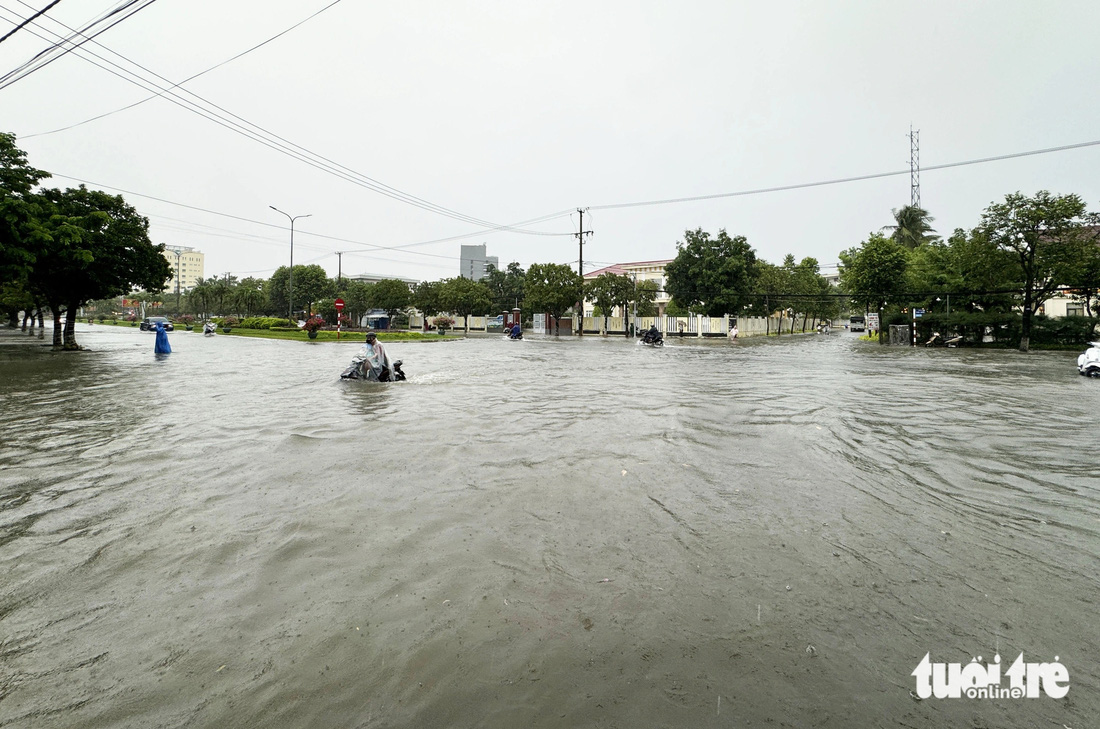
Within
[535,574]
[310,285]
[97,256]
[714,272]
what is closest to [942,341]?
[714,272]

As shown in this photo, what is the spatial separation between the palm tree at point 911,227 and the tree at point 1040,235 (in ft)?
87.4

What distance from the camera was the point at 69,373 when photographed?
15.7 meters

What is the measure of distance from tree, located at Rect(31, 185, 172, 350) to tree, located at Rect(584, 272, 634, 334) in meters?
36.5

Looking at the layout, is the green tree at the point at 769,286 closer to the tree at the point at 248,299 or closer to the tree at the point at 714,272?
the tree at the point at 714,272

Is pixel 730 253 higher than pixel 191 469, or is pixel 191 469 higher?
pixel 730 253

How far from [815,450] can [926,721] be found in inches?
208

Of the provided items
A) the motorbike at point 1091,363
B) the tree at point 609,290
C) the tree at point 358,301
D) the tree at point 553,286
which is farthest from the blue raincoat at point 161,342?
the tree at point 358,301

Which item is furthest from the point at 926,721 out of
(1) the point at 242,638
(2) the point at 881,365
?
(2) the point at 881,365

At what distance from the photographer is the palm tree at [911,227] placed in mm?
57406

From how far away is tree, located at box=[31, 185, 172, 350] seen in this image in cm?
2086

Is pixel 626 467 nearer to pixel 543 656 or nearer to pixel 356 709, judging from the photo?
pixel 543 656

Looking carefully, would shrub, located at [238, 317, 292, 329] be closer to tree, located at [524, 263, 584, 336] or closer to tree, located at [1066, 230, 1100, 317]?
tree, located at [524, 263, 584, 336]

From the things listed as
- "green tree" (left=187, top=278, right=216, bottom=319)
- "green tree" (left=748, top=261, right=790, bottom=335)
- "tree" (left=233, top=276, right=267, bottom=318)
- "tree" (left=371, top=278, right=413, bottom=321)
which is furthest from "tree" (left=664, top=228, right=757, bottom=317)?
"green tree" (left=187, top=278, right=216, bottom=319)

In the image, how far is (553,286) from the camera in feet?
175
